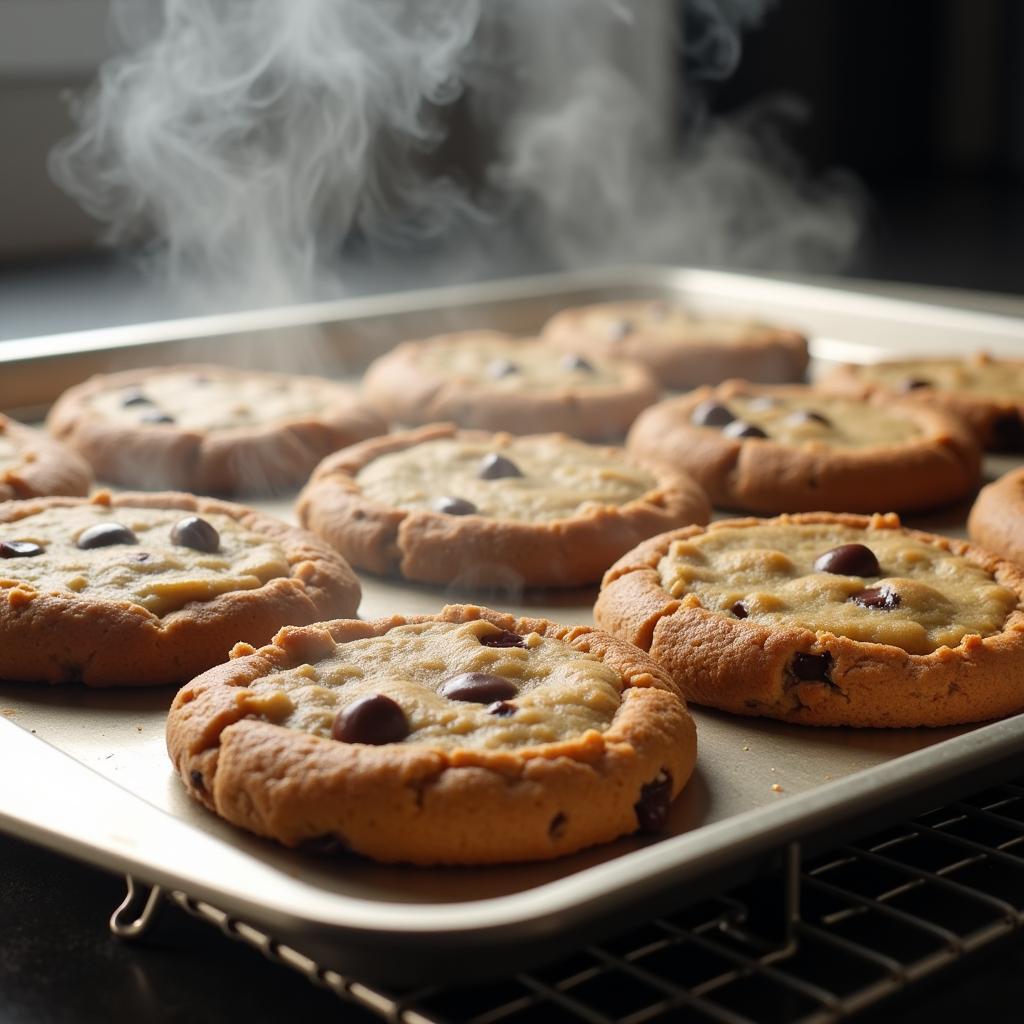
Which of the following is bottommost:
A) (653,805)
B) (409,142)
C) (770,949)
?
(770,949)

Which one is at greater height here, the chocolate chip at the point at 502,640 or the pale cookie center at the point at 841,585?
the chocolate chip at the point at 502,640

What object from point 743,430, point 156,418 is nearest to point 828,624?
point 743,430

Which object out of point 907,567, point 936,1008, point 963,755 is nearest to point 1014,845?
point 963,755

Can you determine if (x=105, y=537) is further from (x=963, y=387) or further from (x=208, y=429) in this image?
(x=963, y=387)

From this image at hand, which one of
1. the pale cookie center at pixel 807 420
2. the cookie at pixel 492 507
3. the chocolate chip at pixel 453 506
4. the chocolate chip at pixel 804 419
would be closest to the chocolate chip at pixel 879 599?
the cookie at pixel 492 507

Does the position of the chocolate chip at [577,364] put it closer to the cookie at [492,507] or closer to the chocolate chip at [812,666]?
the cookie at [492,507]

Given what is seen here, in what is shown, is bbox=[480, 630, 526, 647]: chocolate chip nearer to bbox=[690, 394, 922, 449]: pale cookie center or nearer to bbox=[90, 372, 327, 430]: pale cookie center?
bbox=[690, 394, 922, 449]: pale cookie center
